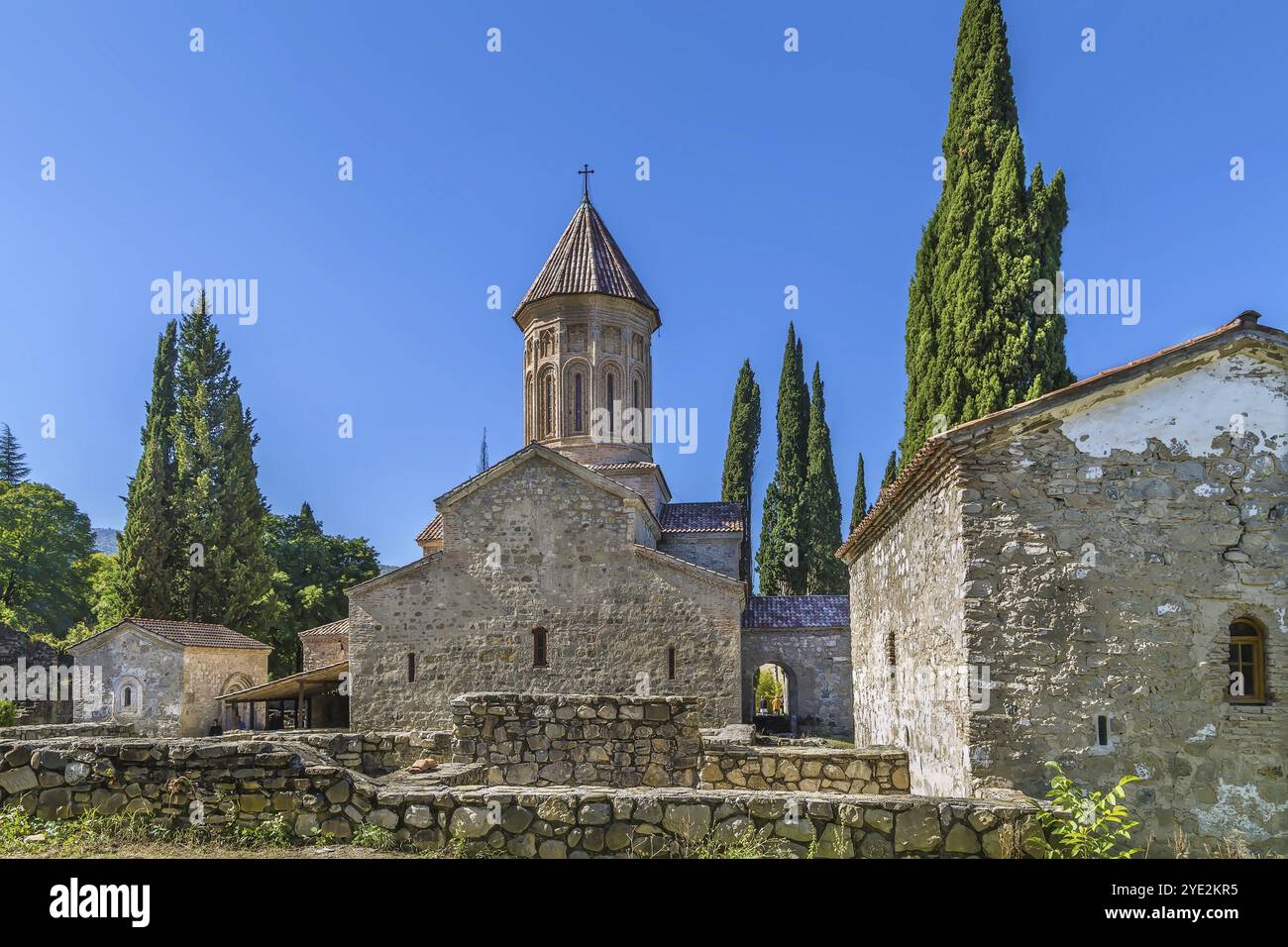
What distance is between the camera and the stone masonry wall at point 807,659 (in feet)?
69.7

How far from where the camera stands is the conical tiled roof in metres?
24.6

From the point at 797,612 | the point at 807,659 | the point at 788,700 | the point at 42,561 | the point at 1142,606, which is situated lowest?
the point at 788,700

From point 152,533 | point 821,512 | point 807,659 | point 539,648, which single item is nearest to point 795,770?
point 539,648

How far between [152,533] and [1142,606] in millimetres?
29568

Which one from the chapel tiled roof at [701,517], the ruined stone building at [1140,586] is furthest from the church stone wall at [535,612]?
the ruined stone building at [1140,586]

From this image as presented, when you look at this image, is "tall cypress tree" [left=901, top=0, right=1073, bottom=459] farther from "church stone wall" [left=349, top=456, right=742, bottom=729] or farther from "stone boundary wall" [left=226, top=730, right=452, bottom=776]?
"stone boundary wall" [left=226, top=730, right=452, bottom=776]

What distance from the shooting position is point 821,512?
33438 millimetres

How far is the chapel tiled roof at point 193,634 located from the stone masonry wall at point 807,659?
13733mm

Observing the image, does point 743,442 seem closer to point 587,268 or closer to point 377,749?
point 587,268

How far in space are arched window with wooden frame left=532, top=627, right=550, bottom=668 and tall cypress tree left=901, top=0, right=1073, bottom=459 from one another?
8445 mm

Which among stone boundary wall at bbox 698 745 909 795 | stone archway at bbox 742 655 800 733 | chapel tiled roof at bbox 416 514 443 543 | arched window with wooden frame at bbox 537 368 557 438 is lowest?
stone archway at bbox 742 655 800 733

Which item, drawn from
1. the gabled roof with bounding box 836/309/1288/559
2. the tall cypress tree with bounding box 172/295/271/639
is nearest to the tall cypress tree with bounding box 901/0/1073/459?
the gabled roof with bounding box 836/309/1288/559

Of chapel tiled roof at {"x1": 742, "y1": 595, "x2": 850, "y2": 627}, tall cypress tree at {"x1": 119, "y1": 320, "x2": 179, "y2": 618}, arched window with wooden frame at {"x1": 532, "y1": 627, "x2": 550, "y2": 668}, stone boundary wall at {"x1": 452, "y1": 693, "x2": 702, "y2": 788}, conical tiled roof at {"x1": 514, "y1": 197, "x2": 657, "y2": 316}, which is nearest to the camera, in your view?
stone boundary wall at {"x1": 452, "y1": 693, "x2": 702, "y2": 788}

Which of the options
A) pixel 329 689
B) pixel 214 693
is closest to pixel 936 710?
pixel 329 689
